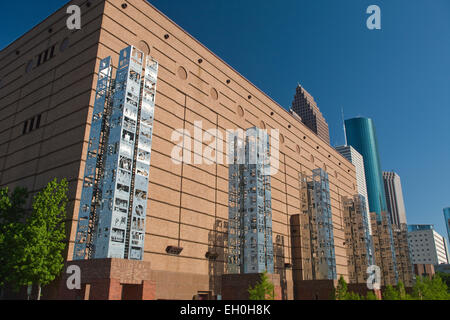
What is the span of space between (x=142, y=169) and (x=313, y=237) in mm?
37915

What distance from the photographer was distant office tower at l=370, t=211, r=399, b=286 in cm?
8138

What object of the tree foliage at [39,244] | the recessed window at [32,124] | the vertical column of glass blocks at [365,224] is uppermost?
the recessed window at [32,124]

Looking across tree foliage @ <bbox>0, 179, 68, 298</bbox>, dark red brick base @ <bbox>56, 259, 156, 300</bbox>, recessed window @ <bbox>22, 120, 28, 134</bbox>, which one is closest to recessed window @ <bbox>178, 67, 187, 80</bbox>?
recessed window @ <bbox>22, 120, 28, 134</bbox>

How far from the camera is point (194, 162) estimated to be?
42.2 m

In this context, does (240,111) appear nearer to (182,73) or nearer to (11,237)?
(182,73)

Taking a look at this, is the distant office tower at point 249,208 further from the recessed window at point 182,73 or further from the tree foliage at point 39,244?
the tree foliage at point 39,244

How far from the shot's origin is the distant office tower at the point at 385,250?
267 feet

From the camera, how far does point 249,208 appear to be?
43.6m

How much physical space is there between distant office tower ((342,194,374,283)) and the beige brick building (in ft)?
84.5

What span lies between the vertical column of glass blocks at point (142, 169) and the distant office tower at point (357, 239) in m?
55.6

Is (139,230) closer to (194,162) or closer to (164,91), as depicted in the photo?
(194,162)

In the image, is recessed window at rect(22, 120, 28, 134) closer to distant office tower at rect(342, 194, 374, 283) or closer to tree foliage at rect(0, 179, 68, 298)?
tree foliage at rect(0, 179, 68, 298)
